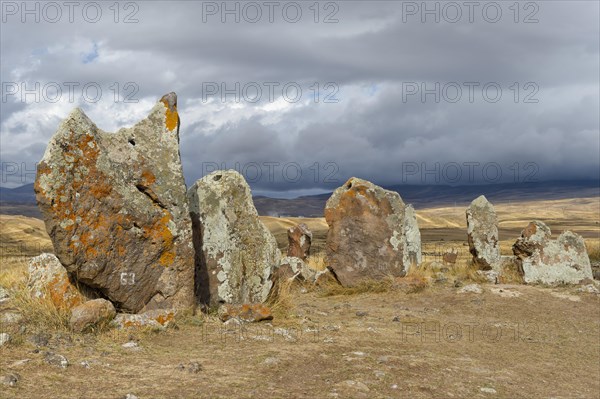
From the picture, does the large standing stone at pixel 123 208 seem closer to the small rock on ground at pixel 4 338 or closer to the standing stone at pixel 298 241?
the small rock on ground at pixel 4 338

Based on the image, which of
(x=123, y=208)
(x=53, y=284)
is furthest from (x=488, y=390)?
(x=53, y=284)

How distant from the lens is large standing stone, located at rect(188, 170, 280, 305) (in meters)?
11.2

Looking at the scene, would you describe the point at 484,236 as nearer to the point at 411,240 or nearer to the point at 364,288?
the point at 411,240

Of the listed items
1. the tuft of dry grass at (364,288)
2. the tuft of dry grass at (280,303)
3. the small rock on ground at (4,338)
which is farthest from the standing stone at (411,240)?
the small rock on ground at (4,338)

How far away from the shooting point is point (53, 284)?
952 cm

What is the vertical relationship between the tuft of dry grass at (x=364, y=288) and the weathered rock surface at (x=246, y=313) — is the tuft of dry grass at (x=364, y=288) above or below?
below

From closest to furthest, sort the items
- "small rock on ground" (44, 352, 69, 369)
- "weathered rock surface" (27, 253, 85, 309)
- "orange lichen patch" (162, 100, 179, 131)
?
"small rock on ground" (44, 352, 69, 369), "weathered rock surface" (27, 253, 85, 309), "orange lichen patch" (162, 100, 179, 131)

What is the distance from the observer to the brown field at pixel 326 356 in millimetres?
6703

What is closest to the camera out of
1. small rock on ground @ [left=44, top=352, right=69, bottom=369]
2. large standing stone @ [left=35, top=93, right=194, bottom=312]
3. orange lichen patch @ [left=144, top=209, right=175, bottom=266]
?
small rock on ground @ [left=44, top=352, right=69, bottom=369]

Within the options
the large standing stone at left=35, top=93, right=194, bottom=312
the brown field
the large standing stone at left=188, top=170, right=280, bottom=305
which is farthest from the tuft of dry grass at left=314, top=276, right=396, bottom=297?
the large standing stone at left=35, top=93, right=194, bottom=312

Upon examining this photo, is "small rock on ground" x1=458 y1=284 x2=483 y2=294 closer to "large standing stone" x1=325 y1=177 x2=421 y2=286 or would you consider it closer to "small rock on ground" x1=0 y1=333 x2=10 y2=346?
"large standing stone" x1=325 y1=177 x2=421 y2=286

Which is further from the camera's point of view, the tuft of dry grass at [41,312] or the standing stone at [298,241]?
the standing stone at [298,241]

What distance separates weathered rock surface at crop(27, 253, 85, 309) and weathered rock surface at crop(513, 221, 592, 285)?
570 inches

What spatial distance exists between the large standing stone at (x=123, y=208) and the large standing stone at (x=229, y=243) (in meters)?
0.91
